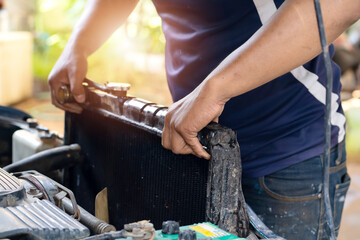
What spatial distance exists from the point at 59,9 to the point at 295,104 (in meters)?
6.10

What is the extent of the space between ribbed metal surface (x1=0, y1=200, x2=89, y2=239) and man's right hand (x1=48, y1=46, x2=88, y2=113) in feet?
1.99

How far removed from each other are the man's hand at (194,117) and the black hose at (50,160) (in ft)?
1.61

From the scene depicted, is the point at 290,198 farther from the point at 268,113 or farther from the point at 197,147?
the point at 197,147

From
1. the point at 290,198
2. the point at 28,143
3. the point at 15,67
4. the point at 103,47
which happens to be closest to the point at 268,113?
the point at 290,198

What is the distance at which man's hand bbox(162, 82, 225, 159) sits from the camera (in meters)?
0.89

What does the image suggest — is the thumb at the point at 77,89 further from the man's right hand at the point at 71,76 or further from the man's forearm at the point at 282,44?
the man's forearm at the point at 282,44

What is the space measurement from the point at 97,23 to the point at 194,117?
0.70 metres

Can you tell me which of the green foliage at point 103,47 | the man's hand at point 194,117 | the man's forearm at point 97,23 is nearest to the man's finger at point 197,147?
the man's hand at point 194,117

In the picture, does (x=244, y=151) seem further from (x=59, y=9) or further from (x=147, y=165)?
(x=59, y=9)

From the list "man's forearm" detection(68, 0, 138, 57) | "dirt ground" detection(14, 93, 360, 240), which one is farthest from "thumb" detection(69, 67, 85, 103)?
"dirt ground" detection(14, 93, 360, 240)

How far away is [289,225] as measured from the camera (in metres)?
1.20

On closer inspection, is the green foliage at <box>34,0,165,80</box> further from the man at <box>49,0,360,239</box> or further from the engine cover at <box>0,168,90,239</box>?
the engine cover at <box>0,168,90,239</box>

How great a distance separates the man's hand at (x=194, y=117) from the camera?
2.92ft

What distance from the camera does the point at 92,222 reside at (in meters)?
0.87
